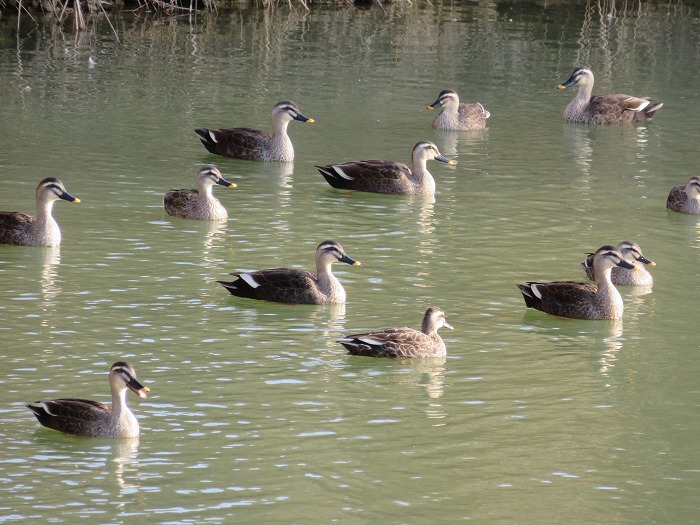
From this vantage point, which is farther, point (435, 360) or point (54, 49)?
point (54, 49)

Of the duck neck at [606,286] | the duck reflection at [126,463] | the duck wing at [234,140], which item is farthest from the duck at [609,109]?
the duck reflection at [126,463]

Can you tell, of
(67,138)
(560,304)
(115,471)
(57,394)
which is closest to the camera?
(115,471)

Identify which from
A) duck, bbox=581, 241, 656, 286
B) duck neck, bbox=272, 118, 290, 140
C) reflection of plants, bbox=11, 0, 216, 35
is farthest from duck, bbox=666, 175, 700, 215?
reflection of plants, bbox=11, 0, 216, 35

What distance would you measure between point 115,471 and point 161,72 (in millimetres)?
17926

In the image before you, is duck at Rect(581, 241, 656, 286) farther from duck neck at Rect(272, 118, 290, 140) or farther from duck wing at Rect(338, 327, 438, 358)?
duck neck at Rect(272, 118, 290, 140)

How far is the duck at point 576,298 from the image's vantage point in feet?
44.9

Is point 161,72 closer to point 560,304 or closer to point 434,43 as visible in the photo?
point 434,43

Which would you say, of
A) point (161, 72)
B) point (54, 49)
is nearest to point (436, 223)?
point (161, 72)

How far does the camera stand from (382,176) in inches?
757

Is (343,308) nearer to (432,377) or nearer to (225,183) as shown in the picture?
(432,377)

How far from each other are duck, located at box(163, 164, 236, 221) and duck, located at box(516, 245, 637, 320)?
4701mm

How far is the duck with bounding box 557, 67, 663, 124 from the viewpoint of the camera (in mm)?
24609

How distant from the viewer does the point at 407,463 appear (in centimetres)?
998

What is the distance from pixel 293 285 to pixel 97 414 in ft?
12.9
